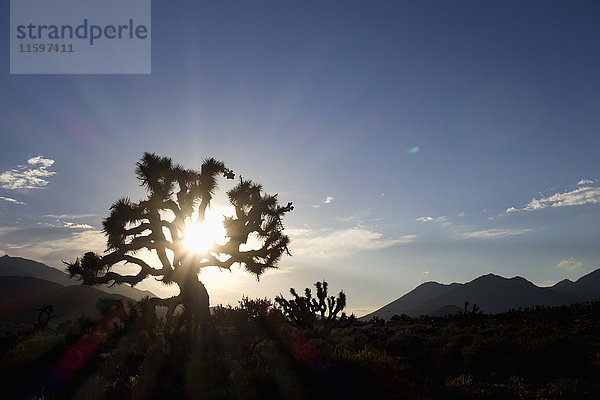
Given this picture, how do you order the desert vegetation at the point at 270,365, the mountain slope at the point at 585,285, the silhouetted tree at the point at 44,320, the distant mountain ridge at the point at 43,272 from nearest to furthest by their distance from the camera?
the desert vegetation at the point at 270,365
the silhouetted tree at the point at 44,320
the distant mountain ridge at the point at 43,272
the mountain slope at the point at 585,285

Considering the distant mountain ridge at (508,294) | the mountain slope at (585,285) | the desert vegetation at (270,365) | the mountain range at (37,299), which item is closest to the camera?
the desert vegetation at (270,365)

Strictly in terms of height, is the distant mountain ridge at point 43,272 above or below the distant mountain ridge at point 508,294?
above

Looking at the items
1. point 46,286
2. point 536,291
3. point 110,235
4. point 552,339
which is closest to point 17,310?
point 46,286

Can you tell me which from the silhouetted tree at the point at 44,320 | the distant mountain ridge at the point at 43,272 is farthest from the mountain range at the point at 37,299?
the distant mountain ridge at the point at 43,272

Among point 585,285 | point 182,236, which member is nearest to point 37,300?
point 182,236

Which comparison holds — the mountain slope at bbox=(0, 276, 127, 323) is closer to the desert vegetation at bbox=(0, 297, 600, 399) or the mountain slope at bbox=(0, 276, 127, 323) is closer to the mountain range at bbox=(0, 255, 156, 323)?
the mountain range at bbox=(0, 255, 156, 323)

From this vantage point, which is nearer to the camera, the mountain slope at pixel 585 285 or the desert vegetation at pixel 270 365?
the desert vegetation at pixel 270 365

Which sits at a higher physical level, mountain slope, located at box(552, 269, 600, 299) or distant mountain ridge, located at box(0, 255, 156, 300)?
distant mountain ridge, located at box(0, 255, 156, 300)

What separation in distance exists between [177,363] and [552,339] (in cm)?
1409

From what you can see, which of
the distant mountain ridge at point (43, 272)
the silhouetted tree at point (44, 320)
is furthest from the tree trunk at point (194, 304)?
the distant mountain ridge at point (43, 272)

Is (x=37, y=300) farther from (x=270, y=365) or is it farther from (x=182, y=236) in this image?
(x=270, y=365)

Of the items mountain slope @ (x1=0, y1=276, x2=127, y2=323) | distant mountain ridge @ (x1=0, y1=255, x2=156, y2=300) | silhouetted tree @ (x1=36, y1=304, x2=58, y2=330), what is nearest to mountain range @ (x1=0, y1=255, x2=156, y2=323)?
mountain slope @ (x1=0, y1=276, x2=127, y2=323)

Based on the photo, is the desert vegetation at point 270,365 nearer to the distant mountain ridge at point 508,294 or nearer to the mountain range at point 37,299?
the mountain range at point 37,299

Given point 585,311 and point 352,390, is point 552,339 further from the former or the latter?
point 585,311
